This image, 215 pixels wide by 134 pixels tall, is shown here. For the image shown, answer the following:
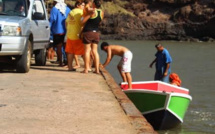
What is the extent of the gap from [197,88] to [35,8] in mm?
13030

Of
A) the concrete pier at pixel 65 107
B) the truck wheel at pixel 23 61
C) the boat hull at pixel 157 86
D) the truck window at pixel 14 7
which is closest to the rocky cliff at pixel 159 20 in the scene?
the boat hull at pixel 157 86

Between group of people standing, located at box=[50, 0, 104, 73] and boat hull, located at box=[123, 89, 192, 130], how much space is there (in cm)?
126

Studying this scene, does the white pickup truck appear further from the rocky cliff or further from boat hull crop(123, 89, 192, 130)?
the rocky cliff

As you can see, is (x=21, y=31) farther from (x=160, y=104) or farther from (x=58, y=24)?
(x=160, y=104)

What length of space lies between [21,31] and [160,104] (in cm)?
331

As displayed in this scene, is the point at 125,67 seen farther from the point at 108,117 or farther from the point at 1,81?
the point at 108,117

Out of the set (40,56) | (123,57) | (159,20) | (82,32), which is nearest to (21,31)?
(82,32)

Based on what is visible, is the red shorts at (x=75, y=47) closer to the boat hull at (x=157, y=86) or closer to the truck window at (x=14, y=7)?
the truck window at (x=14, y=7)

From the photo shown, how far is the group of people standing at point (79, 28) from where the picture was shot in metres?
13.1

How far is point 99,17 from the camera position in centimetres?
1318

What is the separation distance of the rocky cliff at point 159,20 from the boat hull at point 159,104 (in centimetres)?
8545

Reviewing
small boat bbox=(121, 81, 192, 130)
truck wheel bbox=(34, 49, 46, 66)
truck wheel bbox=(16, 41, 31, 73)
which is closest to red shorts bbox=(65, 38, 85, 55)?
truck wheel bbox=(16, 41, 31, 73)

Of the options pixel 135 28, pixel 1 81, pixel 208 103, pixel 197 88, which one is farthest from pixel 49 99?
pixel 135 28

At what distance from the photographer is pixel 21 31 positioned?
1248cm
